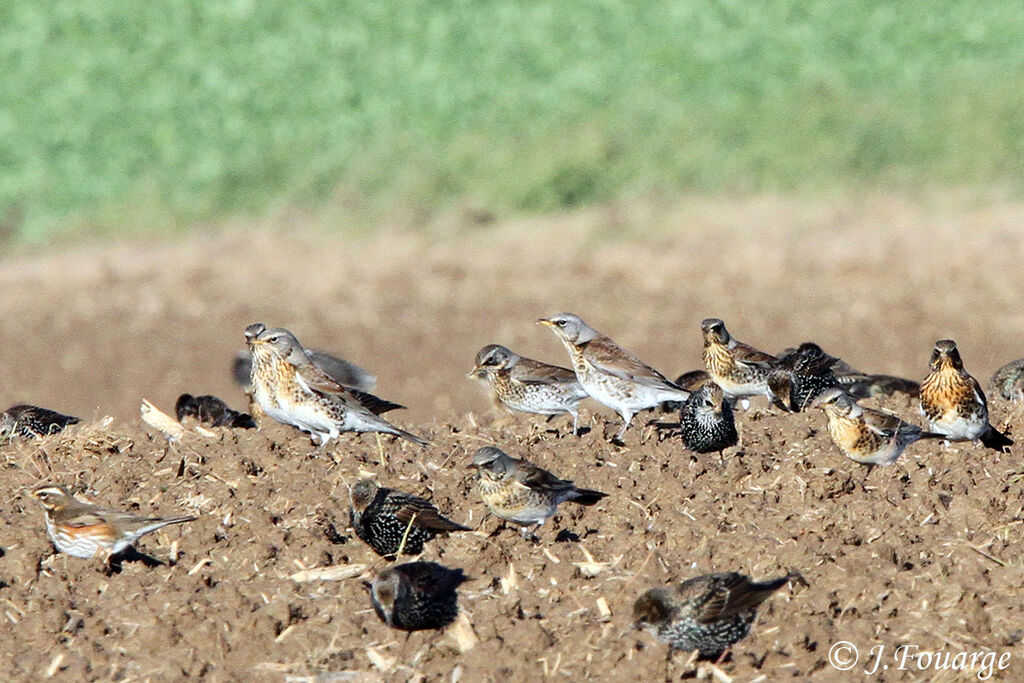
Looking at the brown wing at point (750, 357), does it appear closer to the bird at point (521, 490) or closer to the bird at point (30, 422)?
the bird at point (521, 490)

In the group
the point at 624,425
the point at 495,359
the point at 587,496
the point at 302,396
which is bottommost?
the point at 587,496

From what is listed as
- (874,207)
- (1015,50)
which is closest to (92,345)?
(874,207)

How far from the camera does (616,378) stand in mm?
10625

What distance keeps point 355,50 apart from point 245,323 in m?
14.8

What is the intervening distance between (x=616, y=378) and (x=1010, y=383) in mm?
3564

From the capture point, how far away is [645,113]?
104 ft

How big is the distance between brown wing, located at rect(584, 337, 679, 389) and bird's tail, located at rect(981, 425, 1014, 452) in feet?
7.35

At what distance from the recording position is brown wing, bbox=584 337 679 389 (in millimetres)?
10641

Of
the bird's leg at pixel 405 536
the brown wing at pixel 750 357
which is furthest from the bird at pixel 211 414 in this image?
the brown wing at pixel 750 357

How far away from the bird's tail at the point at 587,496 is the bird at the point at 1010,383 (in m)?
4.41

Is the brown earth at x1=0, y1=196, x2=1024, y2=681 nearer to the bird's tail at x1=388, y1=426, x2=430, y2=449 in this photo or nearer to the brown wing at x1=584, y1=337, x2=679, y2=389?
the bird's tail at x1=388, y1=426, x2=430, y2=449

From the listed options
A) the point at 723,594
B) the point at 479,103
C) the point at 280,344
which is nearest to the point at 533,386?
the point at 280,344

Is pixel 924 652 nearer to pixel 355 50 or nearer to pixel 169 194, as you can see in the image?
pixel 169 194

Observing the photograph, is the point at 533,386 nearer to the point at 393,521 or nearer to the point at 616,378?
the point at 616,378
